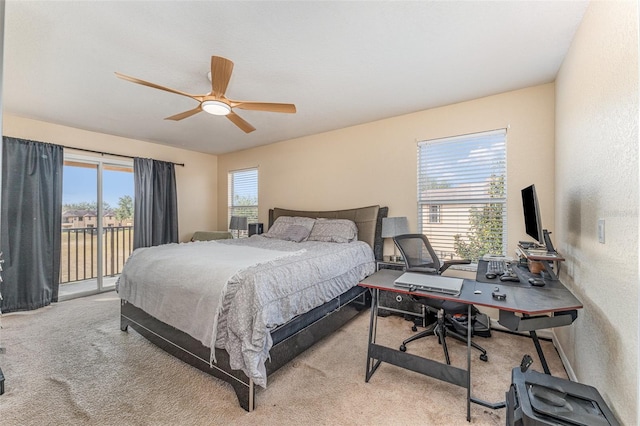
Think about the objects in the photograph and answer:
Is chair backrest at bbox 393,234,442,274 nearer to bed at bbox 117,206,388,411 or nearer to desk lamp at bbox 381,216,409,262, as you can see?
desk lamp at bbox 381,216,409,262

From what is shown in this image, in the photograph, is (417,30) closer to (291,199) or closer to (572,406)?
(572,406)

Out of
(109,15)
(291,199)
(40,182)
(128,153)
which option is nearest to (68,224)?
(40,182)

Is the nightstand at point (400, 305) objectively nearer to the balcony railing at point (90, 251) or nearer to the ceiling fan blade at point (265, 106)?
the ceiling fan blade at point (265, 106)

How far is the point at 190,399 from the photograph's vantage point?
77.8 inches

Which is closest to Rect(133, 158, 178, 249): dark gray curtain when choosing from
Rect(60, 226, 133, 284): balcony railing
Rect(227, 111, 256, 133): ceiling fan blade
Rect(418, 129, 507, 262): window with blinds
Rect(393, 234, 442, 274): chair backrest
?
Rect(60, 226, 133, 284): balcony railing

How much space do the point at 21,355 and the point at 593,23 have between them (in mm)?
5020

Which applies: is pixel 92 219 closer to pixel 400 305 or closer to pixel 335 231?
pixel 335 231

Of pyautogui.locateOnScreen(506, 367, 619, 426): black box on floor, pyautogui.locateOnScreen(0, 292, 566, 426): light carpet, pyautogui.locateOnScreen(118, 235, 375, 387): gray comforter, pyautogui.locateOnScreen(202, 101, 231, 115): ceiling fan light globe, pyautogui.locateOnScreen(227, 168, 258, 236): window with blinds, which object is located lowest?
pyautogui.locateOnScreen(0, 292, 566, 426): light carpet

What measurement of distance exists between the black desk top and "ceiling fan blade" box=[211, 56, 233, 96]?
185 cm

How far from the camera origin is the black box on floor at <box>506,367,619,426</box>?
118 centimetres

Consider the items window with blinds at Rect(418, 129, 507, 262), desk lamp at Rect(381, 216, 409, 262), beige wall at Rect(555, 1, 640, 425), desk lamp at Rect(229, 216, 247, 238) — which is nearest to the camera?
beige wall at Rect(555, 1, 640, 425)

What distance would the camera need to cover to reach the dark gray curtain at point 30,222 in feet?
11.6

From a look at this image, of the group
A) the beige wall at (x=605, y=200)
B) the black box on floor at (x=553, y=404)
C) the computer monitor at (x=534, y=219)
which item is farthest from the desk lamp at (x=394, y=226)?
the black box on floor at (x=553, y=404)

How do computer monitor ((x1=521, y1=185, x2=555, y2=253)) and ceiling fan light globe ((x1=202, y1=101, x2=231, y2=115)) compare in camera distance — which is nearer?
computer monitor ((x1=521, y1=185, x2=555, y2=253))
